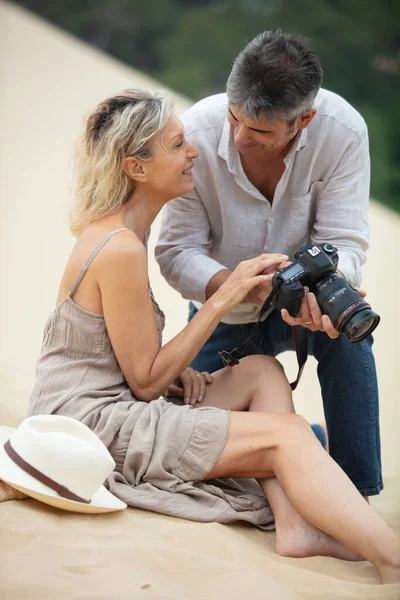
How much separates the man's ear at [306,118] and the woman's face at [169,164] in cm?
35

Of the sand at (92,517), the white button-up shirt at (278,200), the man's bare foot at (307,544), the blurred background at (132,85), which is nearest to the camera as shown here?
the sand at (92,517)

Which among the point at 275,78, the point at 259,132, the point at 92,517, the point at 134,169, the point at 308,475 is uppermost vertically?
the point at 275,78

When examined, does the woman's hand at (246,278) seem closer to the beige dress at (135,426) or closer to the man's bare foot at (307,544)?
the beige dress at (135,426)

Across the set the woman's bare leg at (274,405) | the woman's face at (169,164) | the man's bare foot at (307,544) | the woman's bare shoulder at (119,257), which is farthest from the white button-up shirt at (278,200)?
the man's bare foot at (307,544)

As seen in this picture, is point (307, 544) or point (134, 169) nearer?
point (307, 544)

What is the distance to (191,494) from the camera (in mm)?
2318

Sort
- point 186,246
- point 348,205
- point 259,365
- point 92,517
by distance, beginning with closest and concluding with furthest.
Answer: point 92,517 → point 259,365 → point 348,205 → point 186,246

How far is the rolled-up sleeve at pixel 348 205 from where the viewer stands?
2758mm

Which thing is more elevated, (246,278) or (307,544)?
(246,278)

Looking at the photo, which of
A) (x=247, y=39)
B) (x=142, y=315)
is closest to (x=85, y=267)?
Answer: (x=142, y=315)

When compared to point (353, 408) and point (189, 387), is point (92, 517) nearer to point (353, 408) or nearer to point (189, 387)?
point (189, 387)

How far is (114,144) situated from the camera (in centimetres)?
249

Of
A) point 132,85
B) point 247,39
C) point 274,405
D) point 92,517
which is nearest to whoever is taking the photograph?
point 92,517

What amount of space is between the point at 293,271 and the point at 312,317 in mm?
154
